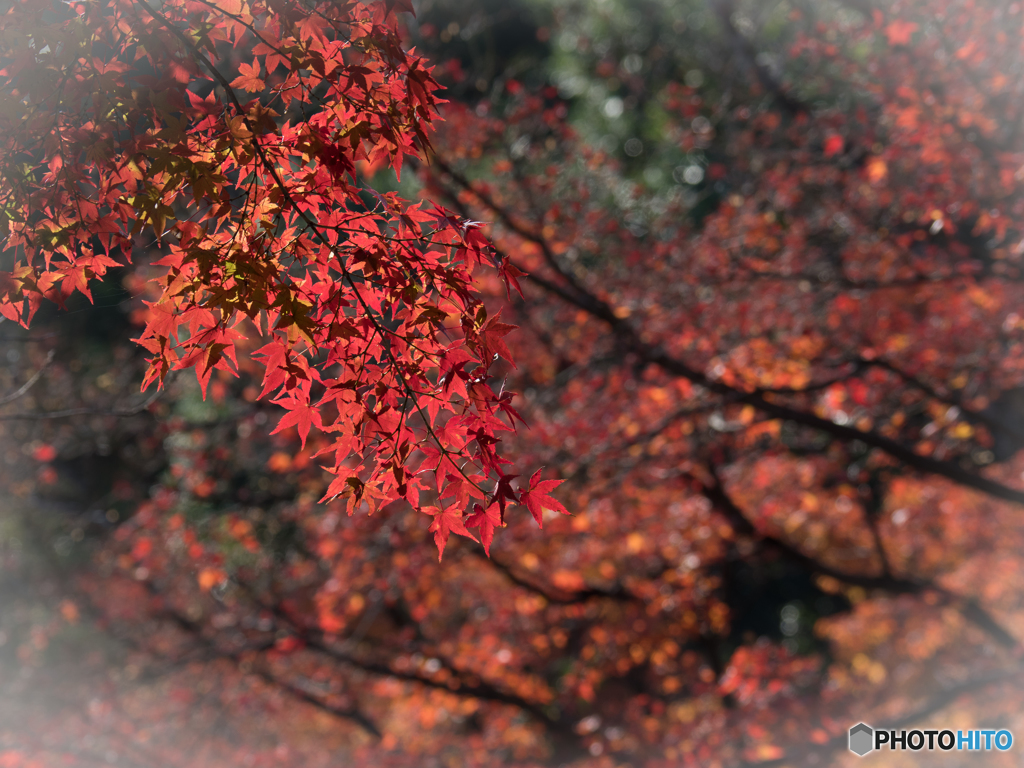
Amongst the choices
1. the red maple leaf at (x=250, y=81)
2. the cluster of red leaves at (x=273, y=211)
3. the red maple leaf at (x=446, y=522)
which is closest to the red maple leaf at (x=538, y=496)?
the cluster of red leaves at (x=273, y=211)

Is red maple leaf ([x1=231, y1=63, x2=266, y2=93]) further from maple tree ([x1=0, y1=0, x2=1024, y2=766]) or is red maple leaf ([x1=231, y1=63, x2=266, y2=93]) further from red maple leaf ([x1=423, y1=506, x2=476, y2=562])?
maple tree ([x1=0, y1=0, x2=1024, y2=766])

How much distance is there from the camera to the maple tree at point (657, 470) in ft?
25.6

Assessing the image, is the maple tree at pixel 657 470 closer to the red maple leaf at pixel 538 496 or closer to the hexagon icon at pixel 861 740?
the hexagon icon at pixel 861 740

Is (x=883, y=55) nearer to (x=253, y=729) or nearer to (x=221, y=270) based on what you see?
(x=221, y=270)

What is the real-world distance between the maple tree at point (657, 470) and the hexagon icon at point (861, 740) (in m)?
0.42

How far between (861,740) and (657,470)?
4628 mm

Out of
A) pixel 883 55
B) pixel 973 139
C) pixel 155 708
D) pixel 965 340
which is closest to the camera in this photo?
pixel 973 139

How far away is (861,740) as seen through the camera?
8719 millimetres

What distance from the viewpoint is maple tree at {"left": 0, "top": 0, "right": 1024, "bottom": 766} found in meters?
7.80

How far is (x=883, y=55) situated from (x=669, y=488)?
7161 mm

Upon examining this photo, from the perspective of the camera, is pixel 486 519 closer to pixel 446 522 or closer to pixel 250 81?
pixel 446 522

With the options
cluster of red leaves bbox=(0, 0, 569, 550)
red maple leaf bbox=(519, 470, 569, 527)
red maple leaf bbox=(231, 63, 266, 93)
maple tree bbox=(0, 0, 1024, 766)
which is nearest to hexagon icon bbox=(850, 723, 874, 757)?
maple tree bbox=(0, 0, 1024, 766)

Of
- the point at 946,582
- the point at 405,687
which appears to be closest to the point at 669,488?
the point at 405,687

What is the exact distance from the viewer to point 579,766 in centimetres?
1108
